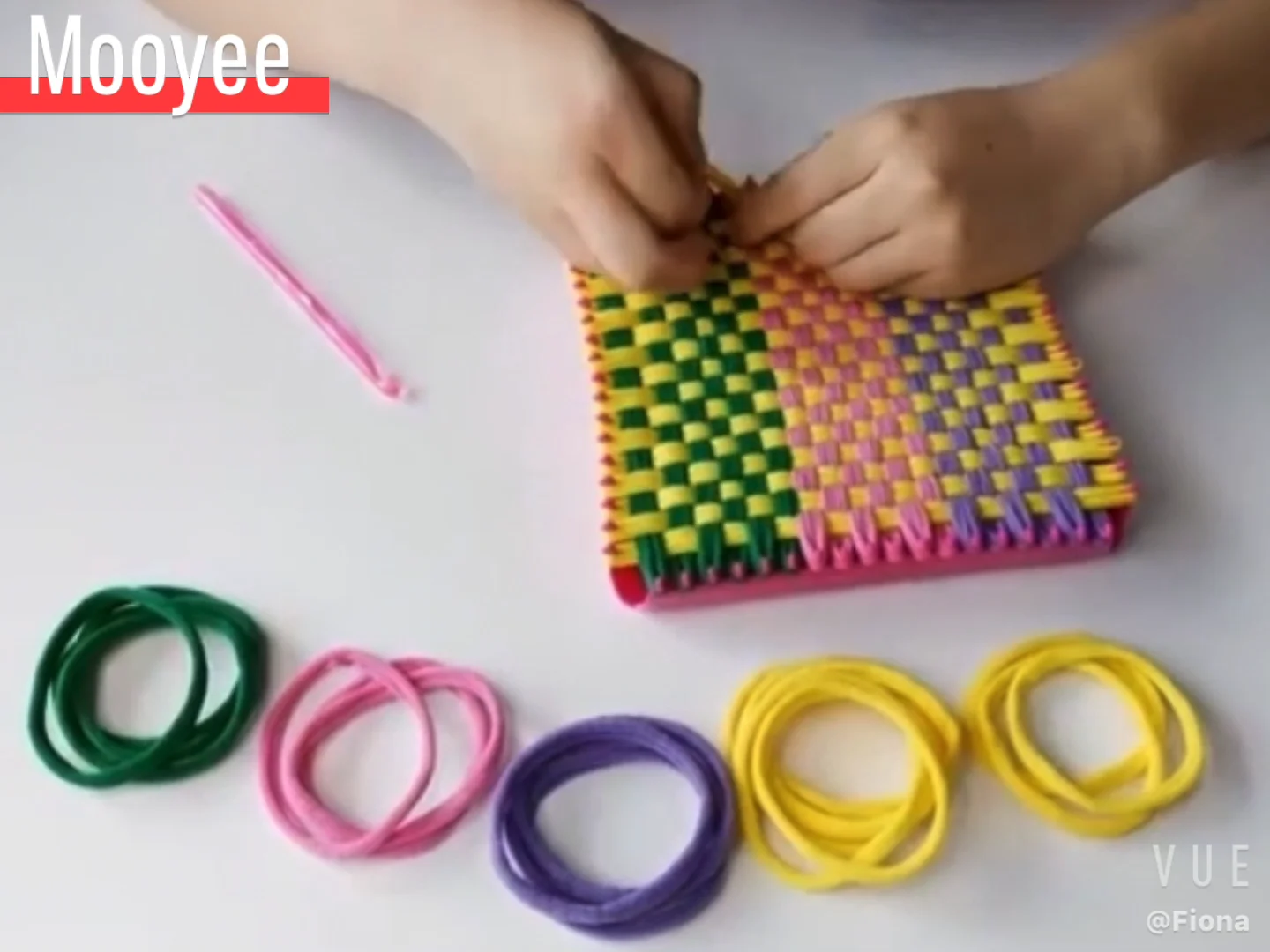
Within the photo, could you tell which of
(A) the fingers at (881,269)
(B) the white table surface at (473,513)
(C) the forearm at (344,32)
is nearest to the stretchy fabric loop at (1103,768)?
(B) the white table surface at (473,513)

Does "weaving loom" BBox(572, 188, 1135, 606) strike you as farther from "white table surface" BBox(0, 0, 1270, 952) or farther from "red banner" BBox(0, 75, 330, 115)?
"red banner" BBox(0, 75, 330, 115)

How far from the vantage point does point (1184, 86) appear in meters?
0.60

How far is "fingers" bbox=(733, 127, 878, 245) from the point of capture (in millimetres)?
567

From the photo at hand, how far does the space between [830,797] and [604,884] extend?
7 cm

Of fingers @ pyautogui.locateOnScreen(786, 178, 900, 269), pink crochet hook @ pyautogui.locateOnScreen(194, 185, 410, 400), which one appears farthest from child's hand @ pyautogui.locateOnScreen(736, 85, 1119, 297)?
pink crochet hook @ pyautogui.locateOnScreen(194, 185, 410, 400)

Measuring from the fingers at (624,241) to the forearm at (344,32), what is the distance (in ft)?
0.34

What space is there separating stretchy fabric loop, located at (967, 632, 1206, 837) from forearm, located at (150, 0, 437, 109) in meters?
A: 0.31

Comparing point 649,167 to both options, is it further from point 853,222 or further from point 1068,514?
point 1068,514

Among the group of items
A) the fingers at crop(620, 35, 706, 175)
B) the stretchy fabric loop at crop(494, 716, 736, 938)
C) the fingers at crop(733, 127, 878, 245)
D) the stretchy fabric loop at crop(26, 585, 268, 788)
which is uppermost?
the fingers at crop(620, 35, 706, 175)

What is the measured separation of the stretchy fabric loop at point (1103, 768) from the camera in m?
0.46

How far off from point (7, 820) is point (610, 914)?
0.58ft

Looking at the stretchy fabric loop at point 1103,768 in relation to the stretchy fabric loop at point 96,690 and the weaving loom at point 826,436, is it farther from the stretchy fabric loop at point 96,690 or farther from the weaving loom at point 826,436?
the stretchy fabric loop at point 96,690

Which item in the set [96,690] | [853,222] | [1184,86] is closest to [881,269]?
[853,222]

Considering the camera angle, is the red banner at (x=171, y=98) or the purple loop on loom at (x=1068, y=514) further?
the red banner at (x=171, y=98)
